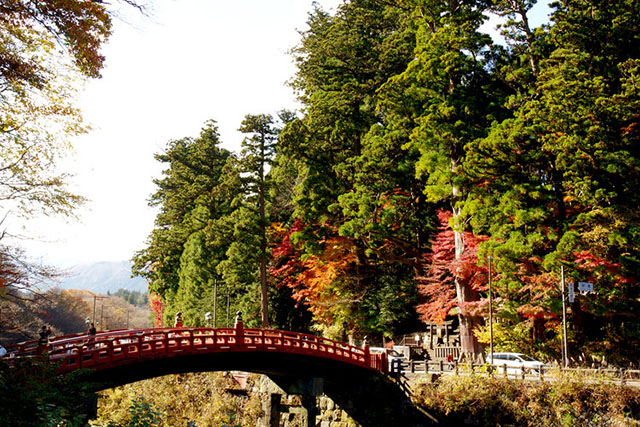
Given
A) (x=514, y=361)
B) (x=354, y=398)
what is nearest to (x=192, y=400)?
(x=354, y=398)

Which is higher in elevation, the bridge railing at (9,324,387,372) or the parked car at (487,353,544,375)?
the bridge railing at (9,324,387,372)

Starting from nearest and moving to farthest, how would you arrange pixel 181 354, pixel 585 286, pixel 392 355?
pixel 181 354 → pixel 585 286 → pixel 392 355

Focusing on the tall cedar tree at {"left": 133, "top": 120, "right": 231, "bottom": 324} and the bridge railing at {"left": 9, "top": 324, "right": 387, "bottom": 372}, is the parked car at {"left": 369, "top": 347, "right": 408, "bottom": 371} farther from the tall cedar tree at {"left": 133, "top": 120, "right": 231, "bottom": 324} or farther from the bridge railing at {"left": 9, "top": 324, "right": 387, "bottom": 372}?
the tall cedar tree at {"left": 133, "top": 120, "right": 231, "bottom": 324}

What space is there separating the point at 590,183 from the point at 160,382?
23.7 meters

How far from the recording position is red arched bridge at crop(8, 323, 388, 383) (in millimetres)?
15852

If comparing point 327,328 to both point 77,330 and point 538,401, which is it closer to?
point 538,401

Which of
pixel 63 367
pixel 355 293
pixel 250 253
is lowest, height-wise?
pixel 63 367

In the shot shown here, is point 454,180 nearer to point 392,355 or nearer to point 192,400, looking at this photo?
point 392,355

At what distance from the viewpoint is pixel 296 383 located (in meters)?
23.0

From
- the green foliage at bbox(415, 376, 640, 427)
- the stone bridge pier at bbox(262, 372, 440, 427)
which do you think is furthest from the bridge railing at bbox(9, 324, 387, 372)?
the green foliage at bbox(415, 376, 640, 427)

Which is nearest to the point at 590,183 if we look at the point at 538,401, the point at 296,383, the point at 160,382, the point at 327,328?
the point at 538,401

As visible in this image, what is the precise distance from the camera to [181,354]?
717 inches

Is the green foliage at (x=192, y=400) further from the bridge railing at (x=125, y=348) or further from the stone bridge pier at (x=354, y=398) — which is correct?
the bridge railing at (x=125, y=348)

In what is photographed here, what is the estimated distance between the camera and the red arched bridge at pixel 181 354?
15.9m
